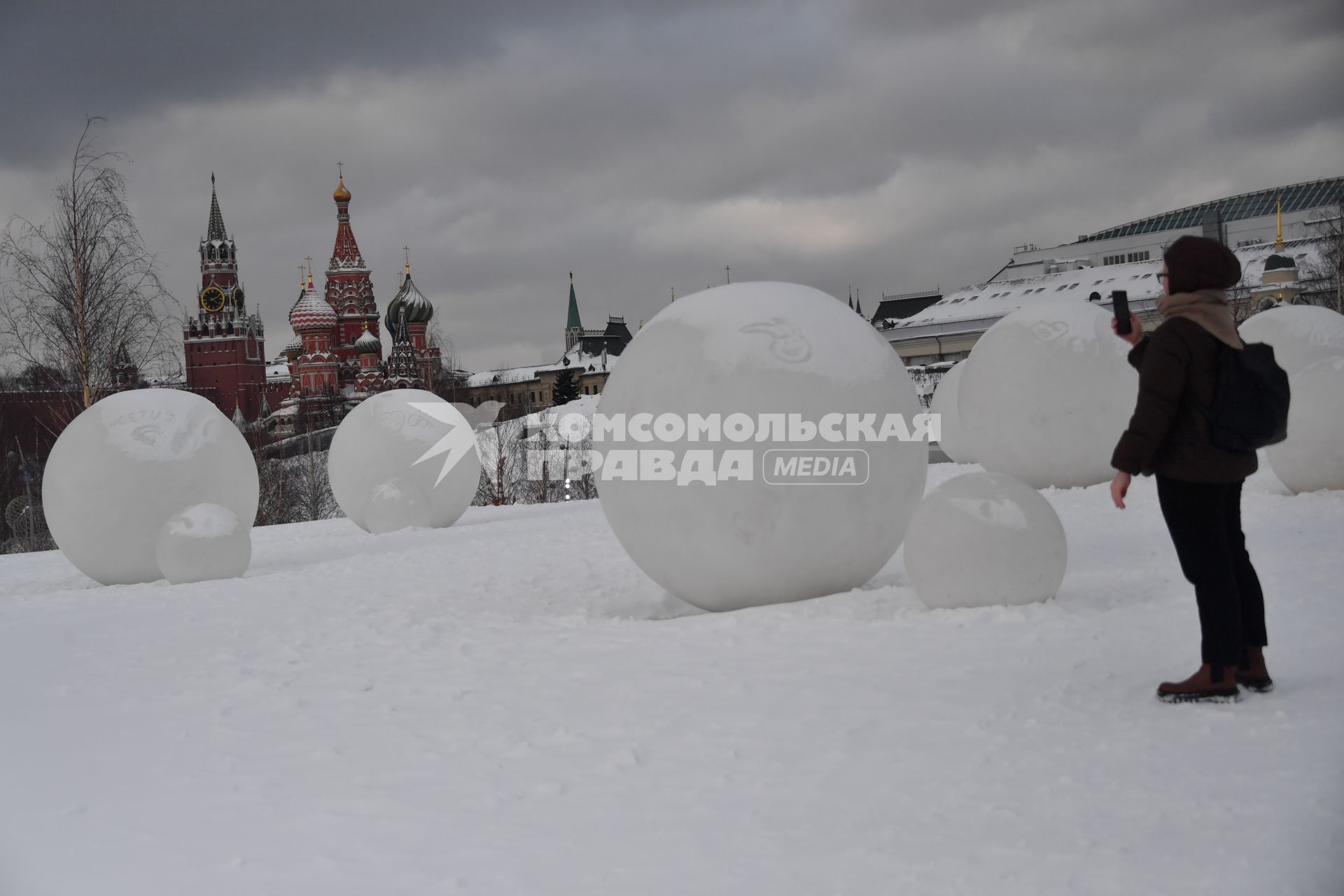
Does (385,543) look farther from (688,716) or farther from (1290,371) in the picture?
(1290,371)

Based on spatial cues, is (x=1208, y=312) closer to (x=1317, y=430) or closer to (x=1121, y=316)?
(x=1121, y=316)

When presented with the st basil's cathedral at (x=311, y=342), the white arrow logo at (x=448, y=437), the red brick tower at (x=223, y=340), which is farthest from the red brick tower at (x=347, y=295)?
the white arrow logo at (x=448, y=437)

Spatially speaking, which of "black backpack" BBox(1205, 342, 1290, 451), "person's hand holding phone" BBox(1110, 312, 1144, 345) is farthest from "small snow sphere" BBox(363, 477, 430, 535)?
"black backpack" BBox(1205, 342, 1290, 451)

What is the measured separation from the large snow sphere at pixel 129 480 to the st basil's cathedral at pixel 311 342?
37.6 m

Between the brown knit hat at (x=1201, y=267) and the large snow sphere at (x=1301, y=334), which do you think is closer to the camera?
the brown knit hat at (x=1201, y=267)

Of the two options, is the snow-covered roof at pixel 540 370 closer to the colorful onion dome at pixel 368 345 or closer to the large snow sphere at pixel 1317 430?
the colorful onion dome at pixel 368 345

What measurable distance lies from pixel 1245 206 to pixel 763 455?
7825 cm

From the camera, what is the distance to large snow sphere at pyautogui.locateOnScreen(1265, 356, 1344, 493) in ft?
39.4

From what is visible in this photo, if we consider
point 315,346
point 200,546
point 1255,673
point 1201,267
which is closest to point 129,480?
point 200,546

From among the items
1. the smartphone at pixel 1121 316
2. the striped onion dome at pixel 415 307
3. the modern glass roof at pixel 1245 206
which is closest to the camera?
the smartphone at pixel 1121 316

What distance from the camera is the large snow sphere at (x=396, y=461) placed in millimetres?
16391

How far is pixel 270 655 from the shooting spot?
24.5 ft

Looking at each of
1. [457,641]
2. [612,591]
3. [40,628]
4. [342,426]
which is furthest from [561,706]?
[342,426]

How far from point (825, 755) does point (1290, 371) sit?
10345 millimetres
